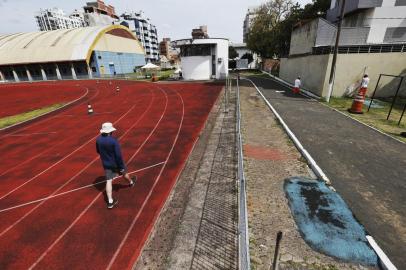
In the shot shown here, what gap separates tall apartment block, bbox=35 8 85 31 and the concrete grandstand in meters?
93.4

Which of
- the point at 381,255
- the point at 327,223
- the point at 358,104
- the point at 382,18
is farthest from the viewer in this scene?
the point at 382,18

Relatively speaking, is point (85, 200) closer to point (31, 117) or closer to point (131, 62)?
point (31, 117)

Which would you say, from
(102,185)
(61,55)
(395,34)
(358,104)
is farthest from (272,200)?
(61,55)

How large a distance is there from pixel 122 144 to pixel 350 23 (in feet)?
92.9

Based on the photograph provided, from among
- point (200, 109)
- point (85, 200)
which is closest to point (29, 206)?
point (85, 200)

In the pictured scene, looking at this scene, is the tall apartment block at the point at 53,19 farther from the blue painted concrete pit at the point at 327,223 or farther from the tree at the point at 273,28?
the blue painted concrete pit at the point at 327,223

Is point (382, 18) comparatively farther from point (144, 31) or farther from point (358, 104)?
point (144, 31)

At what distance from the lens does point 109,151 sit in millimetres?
5984

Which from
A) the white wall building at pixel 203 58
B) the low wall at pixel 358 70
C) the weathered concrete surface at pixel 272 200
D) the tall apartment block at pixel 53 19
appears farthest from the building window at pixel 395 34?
the tall apartment block at pixel 53 19

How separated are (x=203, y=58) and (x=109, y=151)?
31783mm

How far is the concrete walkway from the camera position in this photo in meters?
5.14

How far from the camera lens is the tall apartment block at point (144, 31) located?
9272 cm

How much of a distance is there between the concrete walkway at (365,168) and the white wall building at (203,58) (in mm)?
24055

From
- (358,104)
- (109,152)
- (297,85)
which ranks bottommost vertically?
(358,104)
